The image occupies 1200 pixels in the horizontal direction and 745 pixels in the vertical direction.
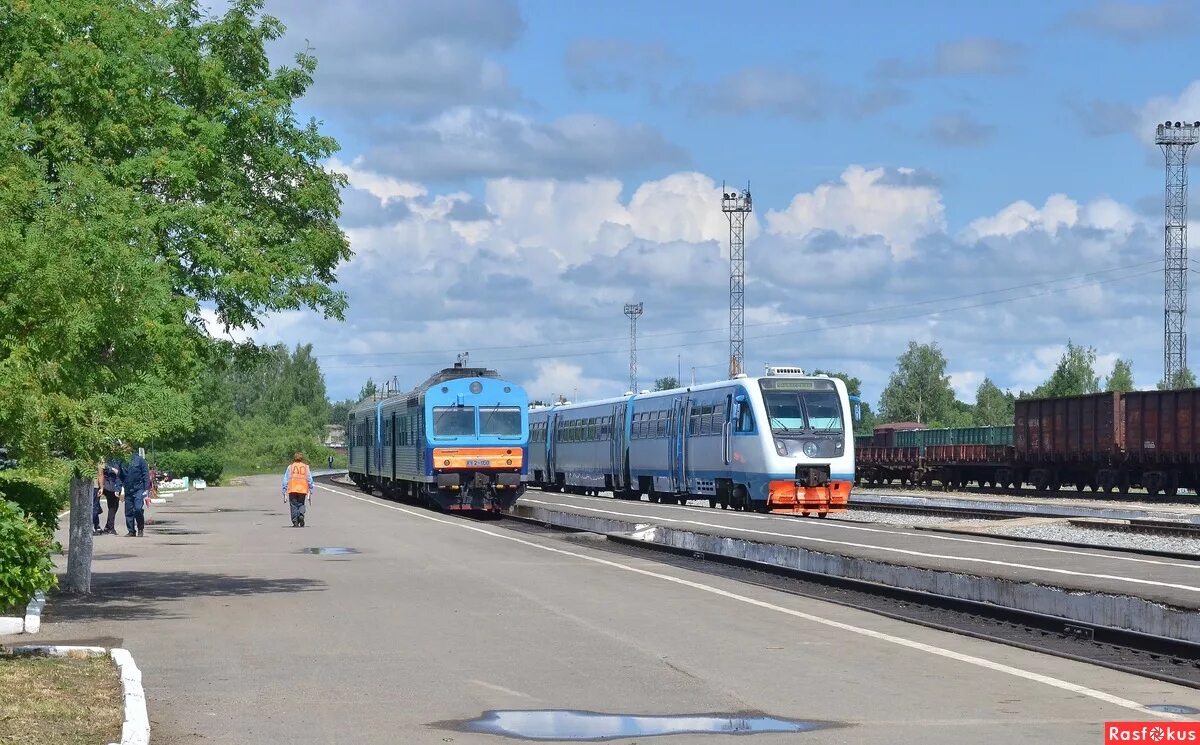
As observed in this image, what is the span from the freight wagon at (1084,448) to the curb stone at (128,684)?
131 ft

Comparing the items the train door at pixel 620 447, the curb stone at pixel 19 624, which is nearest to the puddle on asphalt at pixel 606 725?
the curb stone at pixel 19 624

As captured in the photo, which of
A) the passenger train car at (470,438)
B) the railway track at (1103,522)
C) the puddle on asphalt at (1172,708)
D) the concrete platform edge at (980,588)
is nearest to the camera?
the puddle on asphalt at (1172,708)

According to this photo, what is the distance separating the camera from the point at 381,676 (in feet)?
37.3

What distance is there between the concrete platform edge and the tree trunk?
946 centimetres

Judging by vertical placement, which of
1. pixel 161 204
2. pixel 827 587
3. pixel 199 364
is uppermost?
pixel 161 204

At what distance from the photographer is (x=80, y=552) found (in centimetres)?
1766

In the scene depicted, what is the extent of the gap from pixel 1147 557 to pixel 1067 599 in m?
7.02

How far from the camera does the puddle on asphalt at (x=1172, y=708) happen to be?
9906 mm

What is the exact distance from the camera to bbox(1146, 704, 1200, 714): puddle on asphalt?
9.91m

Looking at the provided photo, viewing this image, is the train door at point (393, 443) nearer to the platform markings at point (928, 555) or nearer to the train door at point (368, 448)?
the train door at point (368, 448)

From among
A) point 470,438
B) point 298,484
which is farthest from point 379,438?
point 298,484

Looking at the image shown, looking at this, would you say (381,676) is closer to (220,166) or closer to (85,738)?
(85,738)

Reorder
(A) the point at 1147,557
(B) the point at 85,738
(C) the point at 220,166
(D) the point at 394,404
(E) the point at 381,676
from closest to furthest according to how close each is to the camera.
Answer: (B) the point at 85,738 → (E) the point at 381,676 → (C) the point at 220,166 → (A) the point at 1147,557 → (D) the point at 394,404

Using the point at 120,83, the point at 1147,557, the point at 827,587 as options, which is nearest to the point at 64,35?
the point at 120,83
